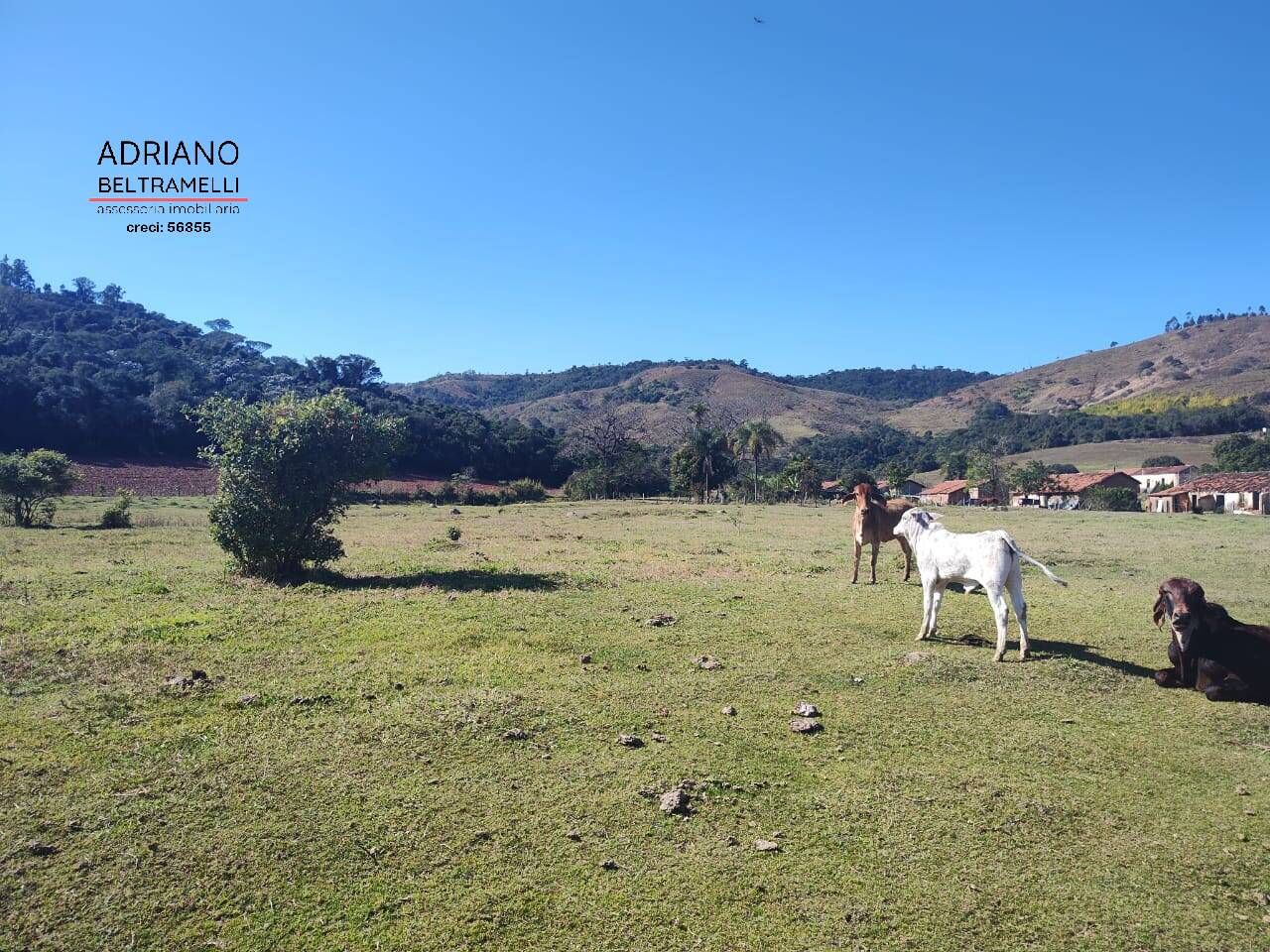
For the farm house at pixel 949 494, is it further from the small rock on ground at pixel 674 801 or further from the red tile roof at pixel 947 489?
the small rock on ground at pixel 674 801

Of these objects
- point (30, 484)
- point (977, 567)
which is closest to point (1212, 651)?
point (977, 567)

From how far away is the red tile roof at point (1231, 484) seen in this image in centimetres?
5400

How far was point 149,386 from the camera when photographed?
79.5 meters

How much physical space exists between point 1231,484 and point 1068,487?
18.3 m

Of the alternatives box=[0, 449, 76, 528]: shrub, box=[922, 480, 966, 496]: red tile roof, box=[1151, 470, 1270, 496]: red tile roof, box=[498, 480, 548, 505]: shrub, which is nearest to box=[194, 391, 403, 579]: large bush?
box=[0, 449, 76, 528]: shrub

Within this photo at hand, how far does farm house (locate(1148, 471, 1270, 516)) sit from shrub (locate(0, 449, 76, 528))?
69.1 metres

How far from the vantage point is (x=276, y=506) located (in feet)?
53.6

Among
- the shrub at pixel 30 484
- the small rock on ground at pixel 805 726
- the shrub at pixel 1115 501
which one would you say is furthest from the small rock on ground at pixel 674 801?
the shrub at pixel 1115 501

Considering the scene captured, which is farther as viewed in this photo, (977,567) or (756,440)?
(756,440)

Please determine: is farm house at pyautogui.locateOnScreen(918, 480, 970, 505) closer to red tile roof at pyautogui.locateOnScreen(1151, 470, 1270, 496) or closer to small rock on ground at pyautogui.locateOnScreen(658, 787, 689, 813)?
red tile roof at pyautogui.locateOnScreen(1151, 470, 1270, 496)

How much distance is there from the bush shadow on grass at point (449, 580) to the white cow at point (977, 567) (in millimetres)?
7356

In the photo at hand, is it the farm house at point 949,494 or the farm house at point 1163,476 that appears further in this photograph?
the farm house at point 949,494

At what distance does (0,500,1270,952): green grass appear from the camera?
189 inches

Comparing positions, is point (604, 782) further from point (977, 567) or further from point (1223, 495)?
point (1223, 495)
